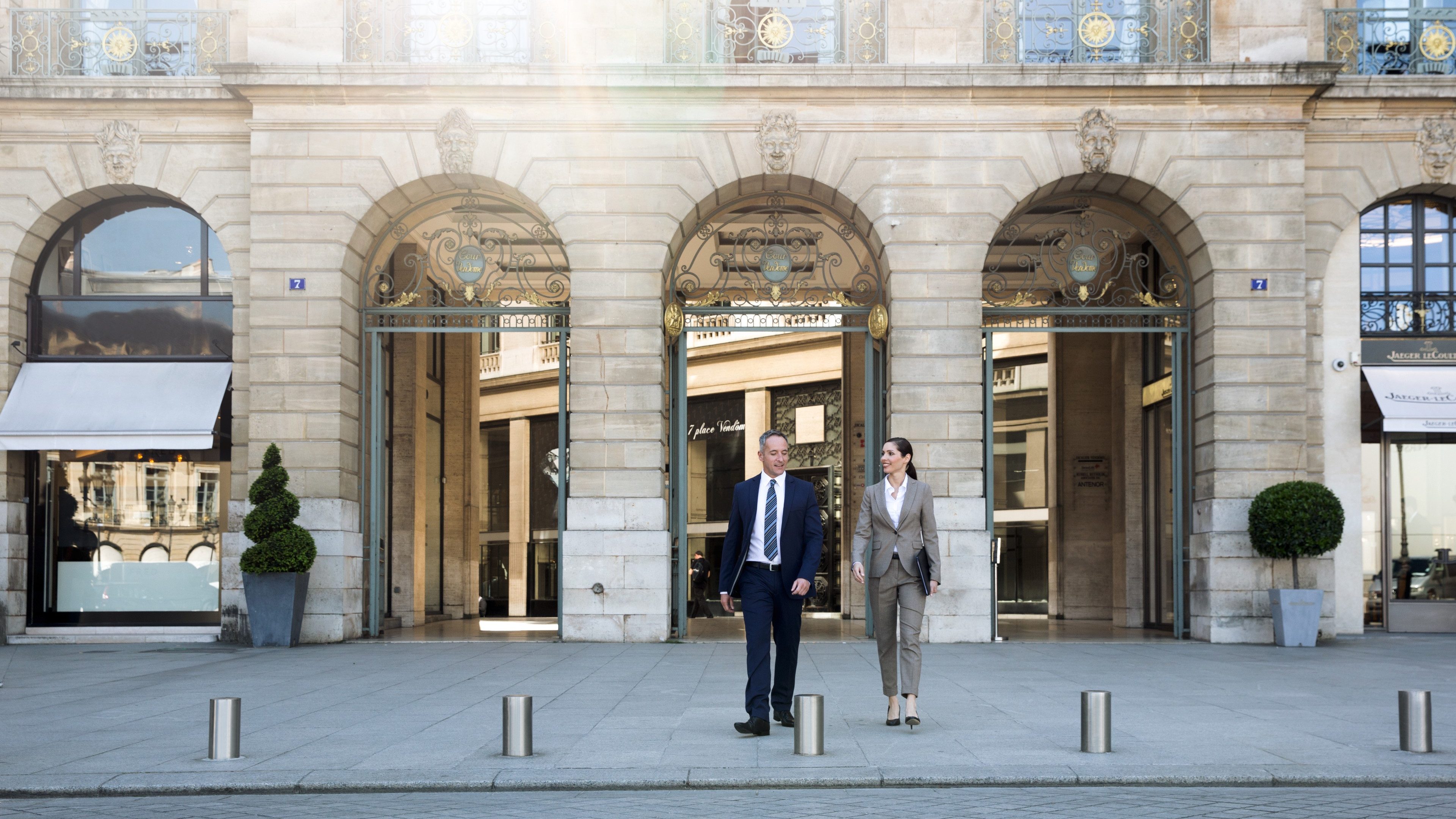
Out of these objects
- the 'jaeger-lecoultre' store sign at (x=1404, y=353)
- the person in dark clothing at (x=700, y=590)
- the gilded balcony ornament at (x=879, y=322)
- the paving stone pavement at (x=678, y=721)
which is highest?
the gilded balcony ornament at (x=879, y=322)

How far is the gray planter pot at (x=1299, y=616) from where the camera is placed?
16328 millimetres

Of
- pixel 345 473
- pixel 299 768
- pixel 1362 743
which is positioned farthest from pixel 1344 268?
pixel 299 768

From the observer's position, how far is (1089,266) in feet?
60.3

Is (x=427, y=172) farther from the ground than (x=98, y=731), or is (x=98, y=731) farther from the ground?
(x=427, y=172)

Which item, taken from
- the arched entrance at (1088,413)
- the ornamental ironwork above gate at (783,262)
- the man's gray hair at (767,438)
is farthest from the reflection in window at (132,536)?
the man's gray hair at (767,438)

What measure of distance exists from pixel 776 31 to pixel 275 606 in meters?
9.28

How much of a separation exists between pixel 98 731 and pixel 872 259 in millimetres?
11381

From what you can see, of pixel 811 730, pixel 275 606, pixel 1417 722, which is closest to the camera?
pixel 811 730

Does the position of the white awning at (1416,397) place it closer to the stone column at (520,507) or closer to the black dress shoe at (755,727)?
the black dress shoe at (755,727)

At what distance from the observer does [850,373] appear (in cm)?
2538

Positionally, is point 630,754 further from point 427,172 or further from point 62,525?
point 62,525

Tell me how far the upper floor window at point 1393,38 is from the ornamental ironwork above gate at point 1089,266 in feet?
10.8

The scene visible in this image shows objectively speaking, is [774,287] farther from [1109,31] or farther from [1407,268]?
[1407,268]

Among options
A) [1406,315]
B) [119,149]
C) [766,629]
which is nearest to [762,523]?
[766,629]
